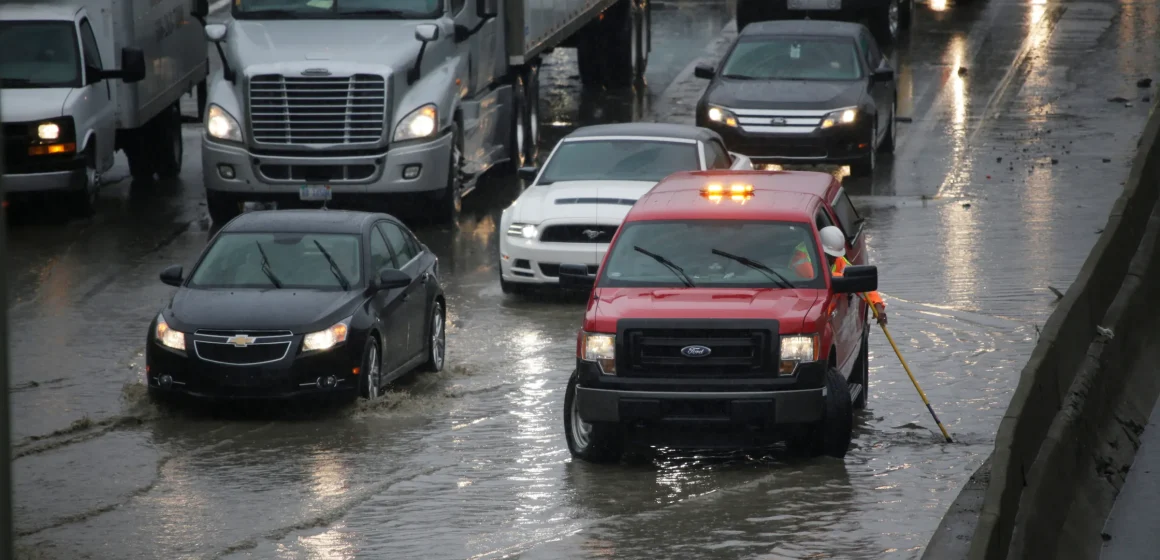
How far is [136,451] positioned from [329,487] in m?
1.67

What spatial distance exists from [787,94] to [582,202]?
624cm

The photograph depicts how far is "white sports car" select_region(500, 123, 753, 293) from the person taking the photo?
16859 millimetres

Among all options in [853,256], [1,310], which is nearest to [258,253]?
[853,256]

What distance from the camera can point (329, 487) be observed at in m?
11.1

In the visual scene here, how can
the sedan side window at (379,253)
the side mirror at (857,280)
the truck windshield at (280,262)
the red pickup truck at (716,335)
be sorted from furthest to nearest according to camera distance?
the sedan side window at (379,253) < the truck windshield at (280,262) < the side mirror at (857,280) < the red pickup truck at (716,335)

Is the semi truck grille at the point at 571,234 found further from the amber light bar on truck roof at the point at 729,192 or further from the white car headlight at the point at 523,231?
the amber light bar on truck roof at the point at 729,192

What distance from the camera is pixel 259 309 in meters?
12.9

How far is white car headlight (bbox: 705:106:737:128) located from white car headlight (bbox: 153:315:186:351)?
10.7 m

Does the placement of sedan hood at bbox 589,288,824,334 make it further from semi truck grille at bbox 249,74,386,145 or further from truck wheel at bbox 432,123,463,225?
truck wheel at bbox 432,123,463,225

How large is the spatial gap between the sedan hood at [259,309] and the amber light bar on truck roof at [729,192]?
100 inches

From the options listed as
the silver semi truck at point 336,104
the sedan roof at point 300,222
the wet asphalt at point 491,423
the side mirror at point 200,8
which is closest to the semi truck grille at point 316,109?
the silver semi truck at point 336,104

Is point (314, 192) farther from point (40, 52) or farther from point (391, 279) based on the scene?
point (391, 279)

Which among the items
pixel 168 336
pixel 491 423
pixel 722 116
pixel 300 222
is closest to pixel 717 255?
pixel 491 423

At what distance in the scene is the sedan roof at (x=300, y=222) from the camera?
45.6ft
